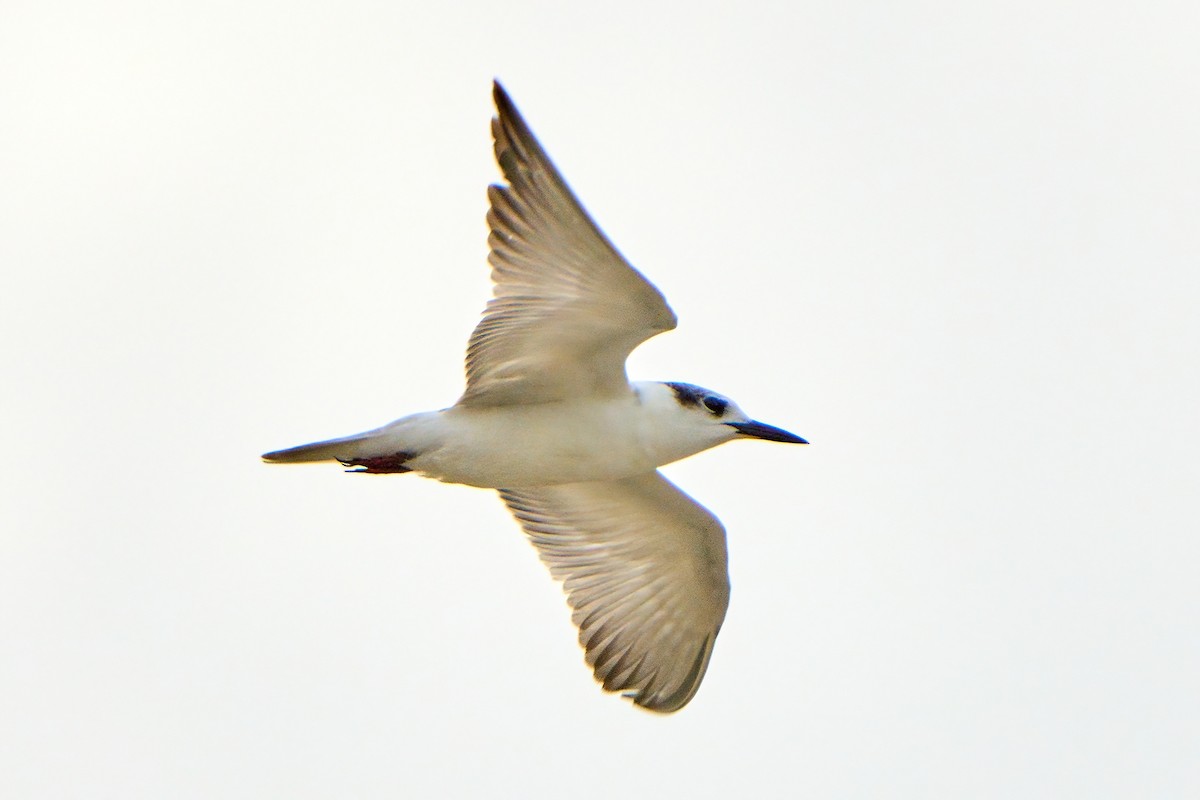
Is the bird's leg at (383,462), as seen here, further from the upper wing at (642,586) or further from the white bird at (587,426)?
the upper wing at (642,586)

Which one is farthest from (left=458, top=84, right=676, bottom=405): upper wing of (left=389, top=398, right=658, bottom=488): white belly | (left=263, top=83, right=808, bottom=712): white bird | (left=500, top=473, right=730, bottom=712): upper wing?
(left=500, top=473, right=730, bottom=712): upper wing

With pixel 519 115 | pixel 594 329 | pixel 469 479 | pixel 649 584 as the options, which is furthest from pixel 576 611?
pixel 519 115

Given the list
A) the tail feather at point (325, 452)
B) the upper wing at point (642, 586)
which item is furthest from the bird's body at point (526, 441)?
the upper wing at point (642, 586)

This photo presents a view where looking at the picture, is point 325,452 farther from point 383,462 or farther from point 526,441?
point 526,441

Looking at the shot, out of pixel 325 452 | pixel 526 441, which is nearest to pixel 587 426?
pixel 526 441

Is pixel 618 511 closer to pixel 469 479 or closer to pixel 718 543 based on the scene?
pixel 718 543

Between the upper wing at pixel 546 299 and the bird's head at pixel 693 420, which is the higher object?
the upper wing at pixel 546 299

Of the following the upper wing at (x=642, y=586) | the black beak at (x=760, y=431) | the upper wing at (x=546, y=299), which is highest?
the upper wing at (x=546, y=299)
